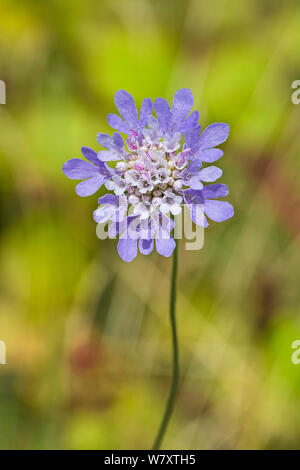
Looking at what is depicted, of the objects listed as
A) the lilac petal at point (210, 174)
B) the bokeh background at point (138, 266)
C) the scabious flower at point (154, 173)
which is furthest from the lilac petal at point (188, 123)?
the bokeh background at point (138, 266)

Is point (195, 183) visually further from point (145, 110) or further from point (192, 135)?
point (145, 110)

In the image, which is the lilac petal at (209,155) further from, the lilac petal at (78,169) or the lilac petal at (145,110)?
the lilac petal at (78,169)

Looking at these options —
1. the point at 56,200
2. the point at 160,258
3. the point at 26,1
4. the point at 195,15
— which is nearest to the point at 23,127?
the point at 56,200

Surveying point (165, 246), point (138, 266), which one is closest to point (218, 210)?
point (165, 246)

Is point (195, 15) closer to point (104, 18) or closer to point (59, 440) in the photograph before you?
point (104, 18)

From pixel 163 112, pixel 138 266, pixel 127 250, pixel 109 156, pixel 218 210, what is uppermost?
pixel 163 112

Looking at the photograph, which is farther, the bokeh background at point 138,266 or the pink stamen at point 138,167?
the bokeh background at point 138,266
